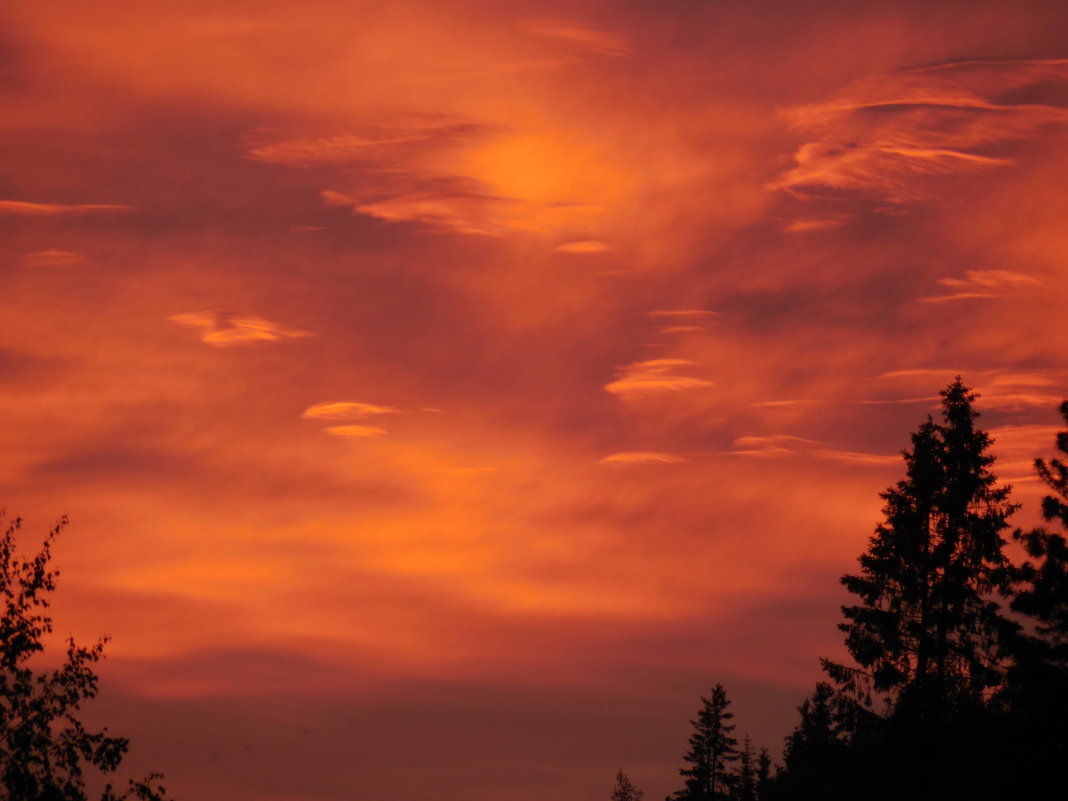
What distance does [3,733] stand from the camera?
31.3 m

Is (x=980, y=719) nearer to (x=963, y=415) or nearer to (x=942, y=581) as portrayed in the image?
(x=942, y=581)

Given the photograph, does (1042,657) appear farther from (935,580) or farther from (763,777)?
(763,777)

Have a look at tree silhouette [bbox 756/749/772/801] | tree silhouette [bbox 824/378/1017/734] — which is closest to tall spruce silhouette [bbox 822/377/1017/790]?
tree silhouette [bbox 824/378/1017/734]

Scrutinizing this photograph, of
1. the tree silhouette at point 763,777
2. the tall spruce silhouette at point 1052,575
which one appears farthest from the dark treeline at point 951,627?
the tree silhouette at point 763,777

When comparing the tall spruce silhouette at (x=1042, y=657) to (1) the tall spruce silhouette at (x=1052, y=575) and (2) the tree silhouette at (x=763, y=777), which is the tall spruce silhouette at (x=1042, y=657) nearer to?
(1) the tall spruce silhouette at (x=1052, y=575)

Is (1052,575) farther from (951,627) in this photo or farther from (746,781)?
(746,781)

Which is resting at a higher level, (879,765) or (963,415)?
(963,415)

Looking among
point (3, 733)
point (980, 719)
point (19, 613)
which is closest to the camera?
point (3, 733)

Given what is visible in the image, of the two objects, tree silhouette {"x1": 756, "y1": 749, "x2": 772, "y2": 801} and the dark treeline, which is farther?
tree silhouette {"x1": 756, "y1": 749, "x2": 772, "y2": 801}

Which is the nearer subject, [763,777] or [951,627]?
[951,627]

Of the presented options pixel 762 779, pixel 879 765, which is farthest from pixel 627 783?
pixel 879 765

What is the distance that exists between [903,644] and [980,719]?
A: 3.33 metres

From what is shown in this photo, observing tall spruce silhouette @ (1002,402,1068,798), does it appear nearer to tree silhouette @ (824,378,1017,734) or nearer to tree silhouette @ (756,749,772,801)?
tree silhouette @ (824,378,1017,734)

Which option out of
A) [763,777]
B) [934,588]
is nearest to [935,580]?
[934,588]
